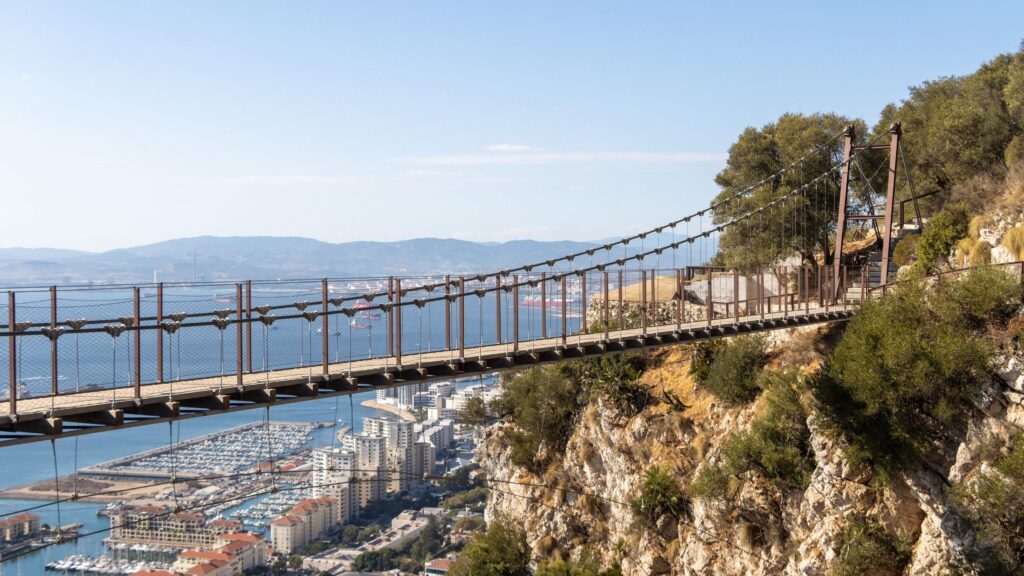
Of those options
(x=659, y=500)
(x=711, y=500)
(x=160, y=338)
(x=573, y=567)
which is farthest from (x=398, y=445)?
(x=160, y=338)

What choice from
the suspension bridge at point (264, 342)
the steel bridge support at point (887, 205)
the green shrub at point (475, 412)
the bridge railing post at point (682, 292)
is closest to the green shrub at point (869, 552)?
the suspension bridge at point (264, 342)

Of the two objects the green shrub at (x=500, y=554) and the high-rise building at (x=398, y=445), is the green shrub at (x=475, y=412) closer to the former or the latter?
the green shrub at (x=500, y=554)

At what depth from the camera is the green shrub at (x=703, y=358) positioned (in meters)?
21.9

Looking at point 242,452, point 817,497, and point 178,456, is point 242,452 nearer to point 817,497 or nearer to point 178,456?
point 178,456

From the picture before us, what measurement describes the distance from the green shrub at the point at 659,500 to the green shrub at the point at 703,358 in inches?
122

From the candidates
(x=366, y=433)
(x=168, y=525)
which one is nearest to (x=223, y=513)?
(x=168, y=525)

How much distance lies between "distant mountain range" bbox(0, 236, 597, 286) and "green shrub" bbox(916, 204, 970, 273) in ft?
121

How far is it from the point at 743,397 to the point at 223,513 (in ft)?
83.3

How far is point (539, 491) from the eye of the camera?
934 inches

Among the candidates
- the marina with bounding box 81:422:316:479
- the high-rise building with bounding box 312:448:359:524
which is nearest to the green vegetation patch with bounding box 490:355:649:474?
the high-rise building with bounding box 312:448:359:524

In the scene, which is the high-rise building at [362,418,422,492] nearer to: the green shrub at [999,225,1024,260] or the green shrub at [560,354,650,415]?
the green shrub at [560,354,650,415]

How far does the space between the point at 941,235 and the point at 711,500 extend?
369 inches

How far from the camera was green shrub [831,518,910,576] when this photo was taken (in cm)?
1491

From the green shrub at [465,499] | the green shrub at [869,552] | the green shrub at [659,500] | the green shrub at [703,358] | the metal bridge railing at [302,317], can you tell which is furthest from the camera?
the green shrub at [465,499]
